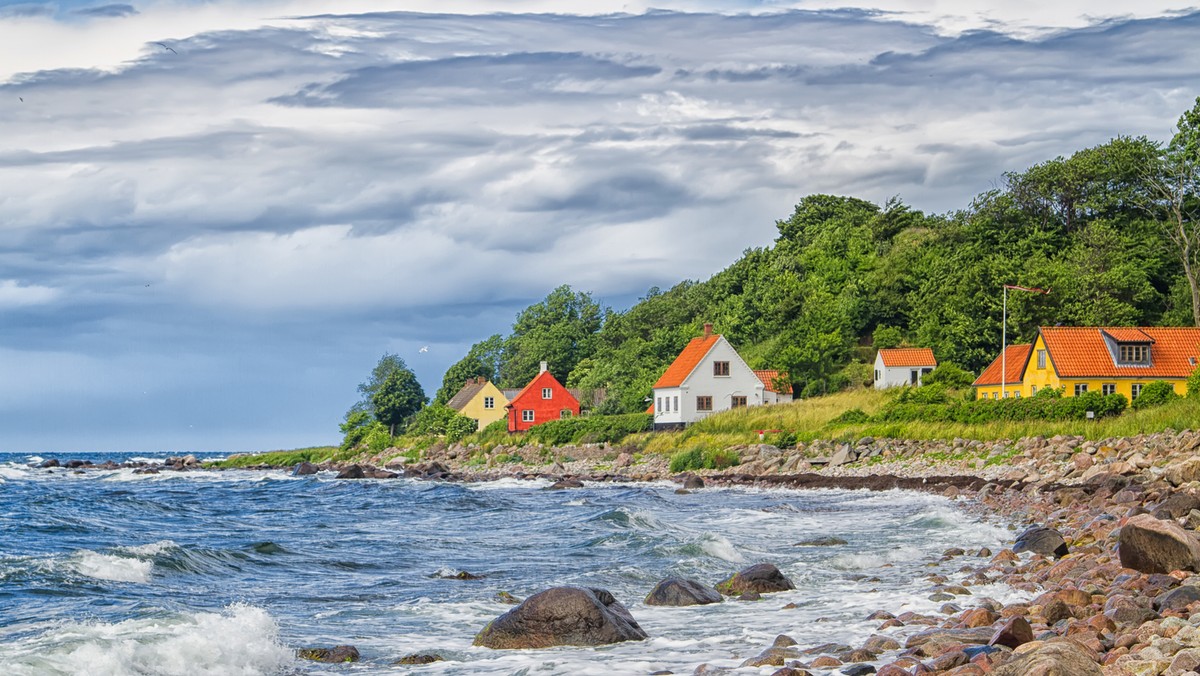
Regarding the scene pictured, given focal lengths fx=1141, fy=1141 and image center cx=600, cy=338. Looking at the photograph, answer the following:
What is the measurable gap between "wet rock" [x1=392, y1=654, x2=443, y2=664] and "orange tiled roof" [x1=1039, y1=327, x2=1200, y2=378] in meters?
41.7

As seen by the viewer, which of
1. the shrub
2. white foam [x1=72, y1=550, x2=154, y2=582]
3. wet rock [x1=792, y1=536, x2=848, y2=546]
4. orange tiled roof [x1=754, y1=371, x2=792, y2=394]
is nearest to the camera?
white foam [x1=72, y1=550, x2=154, y2=582]

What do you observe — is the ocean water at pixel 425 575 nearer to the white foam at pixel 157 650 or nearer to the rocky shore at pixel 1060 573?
the white foam at pixel 157 650

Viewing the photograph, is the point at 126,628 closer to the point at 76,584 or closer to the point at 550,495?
the point at 76,584

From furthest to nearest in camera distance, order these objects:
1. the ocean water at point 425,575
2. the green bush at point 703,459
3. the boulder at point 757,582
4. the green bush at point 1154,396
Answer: the green bush at point 703,459 → the green bush at point 1154,396 → the boulder at point 757,582 → the ocean water at point 425,575

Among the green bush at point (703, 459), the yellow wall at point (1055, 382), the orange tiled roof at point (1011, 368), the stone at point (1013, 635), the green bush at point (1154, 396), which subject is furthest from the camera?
the orange tiled roof at point (1011, 368)

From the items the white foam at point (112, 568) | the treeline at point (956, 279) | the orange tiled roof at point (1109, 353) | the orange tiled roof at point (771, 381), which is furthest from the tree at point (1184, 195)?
the white foam at point (112, 568)

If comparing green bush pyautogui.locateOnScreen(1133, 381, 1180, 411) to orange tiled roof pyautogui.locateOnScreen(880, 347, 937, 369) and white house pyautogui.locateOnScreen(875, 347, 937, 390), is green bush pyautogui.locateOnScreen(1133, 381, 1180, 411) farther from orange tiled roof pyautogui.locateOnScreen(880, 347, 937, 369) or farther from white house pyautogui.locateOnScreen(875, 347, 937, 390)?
orange tiled roof pyautogui.locateOnScreen(880, 347, 937, 369)

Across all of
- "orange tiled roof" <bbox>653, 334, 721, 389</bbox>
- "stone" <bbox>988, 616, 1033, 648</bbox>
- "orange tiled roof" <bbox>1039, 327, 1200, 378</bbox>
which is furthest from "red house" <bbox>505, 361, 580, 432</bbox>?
"stone" <bbox>988, 616, 1033, 648</bbox>

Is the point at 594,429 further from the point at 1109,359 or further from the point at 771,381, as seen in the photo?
the point at 1109,359

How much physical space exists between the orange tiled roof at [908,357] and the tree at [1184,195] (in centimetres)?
1334

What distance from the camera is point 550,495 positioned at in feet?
135

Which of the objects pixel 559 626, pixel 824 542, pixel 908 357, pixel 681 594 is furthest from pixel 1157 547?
pixel 908 357

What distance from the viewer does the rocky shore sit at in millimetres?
8898

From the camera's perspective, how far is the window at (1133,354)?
48.4 meters
